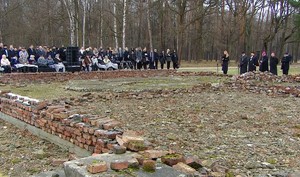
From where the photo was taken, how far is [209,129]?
664 cm

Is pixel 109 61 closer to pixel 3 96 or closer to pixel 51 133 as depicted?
pixel 3 96

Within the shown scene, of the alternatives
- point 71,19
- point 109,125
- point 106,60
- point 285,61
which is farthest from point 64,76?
point 71,19

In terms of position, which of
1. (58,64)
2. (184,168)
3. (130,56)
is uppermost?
(130,56)

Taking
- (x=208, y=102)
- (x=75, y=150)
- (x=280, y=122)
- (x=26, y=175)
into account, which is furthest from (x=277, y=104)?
(x=26, y=175)

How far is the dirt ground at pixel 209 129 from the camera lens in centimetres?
502

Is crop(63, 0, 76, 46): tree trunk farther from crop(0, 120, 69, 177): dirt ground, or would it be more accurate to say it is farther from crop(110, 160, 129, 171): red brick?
crop(110, 160, 129, 171): red brick

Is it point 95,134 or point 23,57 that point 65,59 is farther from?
point 95,134

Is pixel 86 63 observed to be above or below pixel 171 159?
above

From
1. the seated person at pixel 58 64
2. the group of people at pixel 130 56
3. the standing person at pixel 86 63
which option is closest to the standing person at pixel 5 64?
the seated person at pixel 58 64

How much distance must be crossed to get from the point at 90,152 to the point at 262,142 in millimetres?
2718

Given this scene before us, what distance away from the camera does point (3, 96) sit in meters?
9.80

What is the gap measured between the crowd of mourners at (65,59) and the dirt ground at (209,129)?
11.9m

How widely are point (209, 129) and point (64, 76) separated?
43.8 ft

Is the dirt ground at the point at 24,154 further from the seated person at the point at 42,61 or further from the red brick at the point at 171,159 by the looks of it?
the seated person at the point at 42,61
